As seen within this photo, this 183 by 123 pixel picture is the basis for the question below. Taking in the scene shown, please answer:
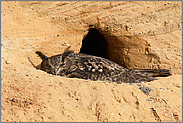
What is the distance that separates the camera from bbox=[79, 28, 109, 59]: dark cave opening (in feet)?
28.5

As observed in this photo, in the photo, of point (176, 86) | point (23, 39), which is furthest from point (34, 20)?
point (176, 86)

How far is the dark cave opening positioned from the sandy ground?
75.6 inches

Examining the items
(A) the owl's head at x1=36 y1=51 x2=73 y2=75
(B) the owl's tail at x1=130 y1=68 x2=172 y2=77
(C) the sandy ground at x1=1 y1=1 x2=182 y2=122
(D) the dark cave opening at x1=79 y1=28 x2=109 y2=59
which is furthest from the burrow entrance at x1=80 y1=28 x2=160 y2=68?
(A) the owl's head at x1=36 y1=51 x2=73 y2=75

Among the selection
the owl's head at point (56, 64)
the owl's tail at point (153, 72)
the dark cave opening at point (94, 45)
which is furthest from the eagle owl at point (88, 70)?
the dark cave opening at point (94, 45)

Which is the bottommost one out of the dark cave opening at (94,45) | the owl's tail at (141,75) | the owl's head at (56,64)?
the owl's tail at (141,75)

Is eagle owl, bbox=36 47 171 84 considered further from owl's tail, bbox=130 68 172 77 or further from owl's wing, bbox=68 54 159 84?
owl's tail, bbox=130 68 172 77

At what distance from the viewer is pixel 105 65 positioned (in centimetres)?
559

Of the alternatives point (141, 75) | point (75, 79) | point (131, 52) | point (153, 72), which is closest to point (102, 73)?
point (141, 75)

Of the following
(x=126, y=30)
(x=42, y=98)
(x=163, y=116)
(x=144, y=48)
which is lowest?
(x=163, y=116)

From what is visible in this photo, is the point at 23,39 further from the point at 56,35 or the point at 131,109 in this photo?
the point at 131,109

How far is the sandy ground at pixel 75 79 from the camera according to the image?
3.23 m

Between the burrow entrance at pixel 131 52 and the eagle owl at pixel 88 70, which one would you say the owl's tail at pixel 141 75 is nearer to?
the eagle owl at pixel 88 70

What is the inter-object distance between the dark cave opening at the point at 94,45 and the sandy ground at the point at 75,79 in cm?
192

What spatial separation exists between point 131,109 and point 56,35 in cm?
400
